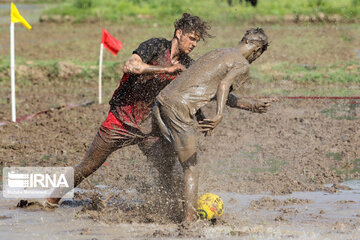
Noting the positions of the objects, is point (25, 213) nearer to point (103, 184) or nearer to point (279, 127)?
point (103, 184)

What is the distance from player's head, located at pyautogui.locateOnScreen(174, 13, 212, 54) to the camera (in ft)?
20.7


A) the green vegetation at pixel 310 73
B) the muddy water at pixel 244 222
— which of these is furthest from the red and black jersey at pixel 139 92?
the green vegetation at pixel 310 73

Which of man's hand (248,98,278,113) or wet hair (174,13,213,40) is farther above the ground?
wet hair (174,13,213,40)

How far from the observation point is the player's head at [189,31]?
20.7 feet

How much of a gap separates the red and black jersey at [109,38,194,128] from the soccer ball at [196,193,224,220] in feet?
3.43

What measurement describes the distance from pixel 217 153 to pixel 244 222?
311cm

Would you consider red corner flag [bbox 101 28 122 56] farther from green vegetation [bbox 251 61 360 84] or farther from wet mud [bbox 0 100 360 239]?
green vegetation [bbox 251 61 360 84]

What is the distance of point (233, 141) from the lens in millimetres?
9852

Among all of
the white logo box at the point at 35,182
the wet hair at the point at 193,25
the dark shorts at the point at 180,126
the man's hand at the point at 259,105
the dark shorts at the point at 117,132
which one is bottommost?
the white logo box at the point at 35,182

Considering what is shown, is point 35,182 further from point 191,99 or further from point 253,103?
point 253,103

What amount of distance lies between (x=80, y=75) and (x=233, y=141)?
6625mm

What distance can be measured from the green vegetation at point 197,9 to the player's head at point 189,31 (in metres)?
16.8

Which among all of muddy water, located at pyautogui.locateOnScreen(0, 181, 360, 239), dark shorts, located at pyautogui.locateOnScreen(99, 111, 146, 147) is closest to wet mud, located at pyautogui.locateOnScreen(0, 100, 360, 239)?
muddy water, located at pyautogui.locateOnScreen(0, 181, 360, 239)

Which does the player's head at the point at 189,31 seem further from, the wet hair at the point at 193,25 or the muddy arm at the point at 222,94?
the muddy arm at the point at 222,94
